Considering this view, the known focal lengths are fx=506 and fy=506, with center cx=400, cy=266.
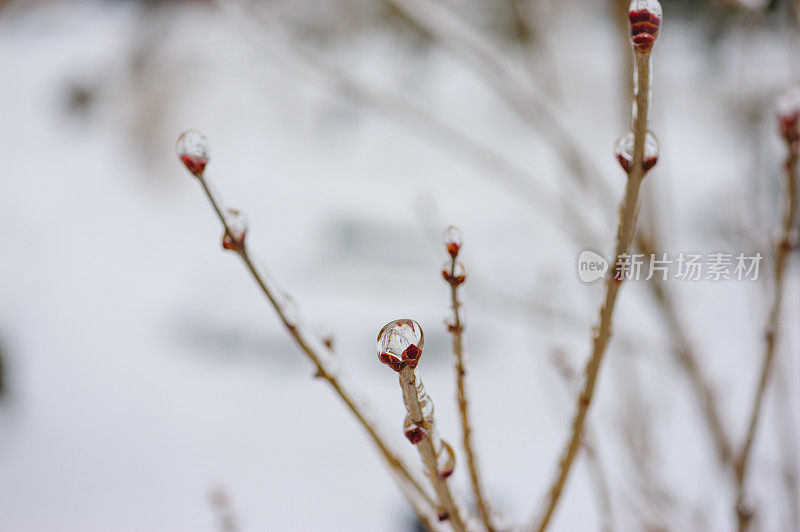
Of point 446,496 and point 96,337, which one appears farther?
point 96,337

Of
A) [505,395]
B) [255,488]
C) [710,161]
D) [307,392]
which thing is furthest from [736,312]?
[255,488]

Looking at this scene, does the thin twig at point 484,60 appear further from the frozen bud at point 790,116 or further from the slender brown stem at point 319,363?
the slender brown stem at point 319,363

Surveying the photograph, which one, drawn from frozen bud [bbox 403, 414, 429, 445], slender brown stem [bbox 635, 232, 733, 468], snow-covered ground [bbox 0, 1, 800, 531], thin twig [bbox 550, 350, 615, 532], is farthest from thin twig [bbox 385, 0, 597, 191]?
frozen bud [bbox 403, 414, 429, 445]

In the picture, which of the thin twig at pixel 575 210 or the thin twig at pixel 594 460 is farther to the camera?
the thin twig at pixel 575 210

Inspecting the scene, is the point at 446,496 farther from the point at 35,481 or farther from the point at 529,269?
the point at 529,269

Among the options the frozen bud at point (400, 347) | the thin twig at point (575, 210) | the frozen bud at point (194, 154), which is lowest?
the frozen bud at point (400, 347)

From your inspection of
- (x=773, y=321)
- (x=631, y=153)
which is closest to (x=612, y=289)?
(x=631, y=153)

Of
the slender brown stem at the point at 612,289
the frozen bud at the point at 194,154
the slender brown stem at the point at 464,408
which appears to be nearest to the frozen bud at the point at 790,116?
the slender brown stem at the point at 612,289
